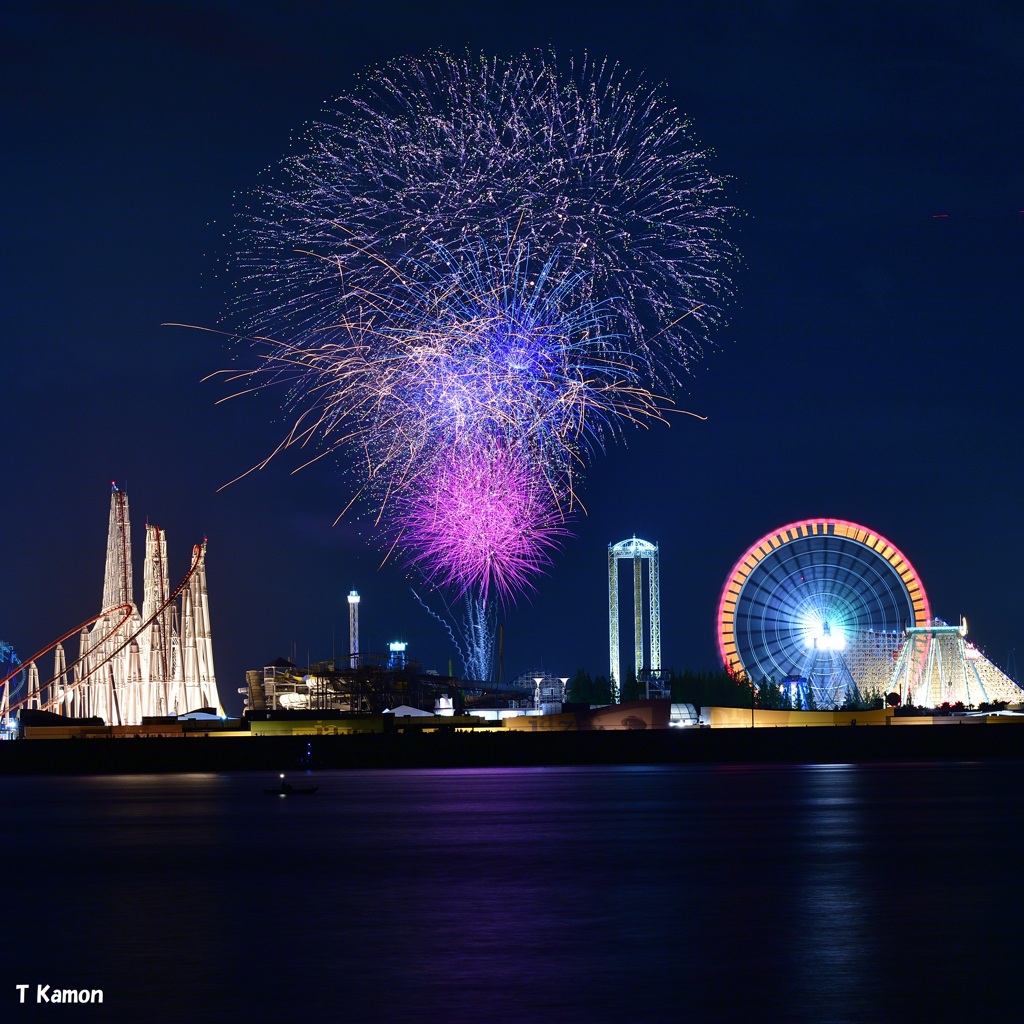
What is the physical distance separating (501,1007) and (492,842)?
17157 mm

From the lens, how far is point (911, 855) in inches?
1055

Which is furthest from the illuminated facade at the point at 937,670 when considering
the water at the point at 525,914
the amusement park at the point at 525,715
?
the water at the point at 525,914

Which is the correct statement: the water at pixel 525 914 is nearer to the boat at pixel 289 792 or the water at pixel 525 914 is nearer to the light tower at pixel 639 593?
the boat at pixel 289 792

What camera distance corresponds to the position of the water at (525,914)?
13.9 meters

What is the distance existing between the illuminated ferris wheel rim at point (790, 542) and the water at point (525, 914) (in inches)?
1967

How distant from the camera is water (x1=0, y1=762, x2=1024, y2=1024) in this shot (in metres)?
13.9

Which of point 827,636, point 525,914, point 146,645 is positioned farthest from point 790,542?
point 525,914

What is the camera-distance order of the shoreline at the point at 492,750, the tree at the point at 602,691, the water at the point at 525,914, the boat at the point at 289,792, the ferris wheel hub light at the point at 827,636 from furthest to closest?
1. the tree at the point at 602,691
2. the ferris wheel hub light at the point at 827,636
3. the shoreline at the point at 492,750
4. the boat at the point at 289,792
5. the water at the point at 525,914

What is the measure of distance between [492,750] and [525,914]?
221ft

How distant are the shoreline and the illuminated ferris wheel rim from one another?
7.11 m

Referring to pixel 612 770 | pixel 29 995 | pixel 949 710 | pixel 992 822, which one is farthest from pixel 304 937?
pixel 949 710

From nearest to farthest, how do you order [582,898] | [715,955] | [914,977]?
[914,977], [715,955], [582,898]

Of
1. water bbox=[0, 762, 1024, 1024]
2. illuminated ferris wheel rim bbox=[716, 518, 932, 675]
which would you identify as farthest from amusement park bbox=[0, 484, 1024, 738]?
water bbox=[0, 762, 1024, 1024]

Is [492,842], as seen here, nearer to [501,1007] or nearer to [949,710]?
[501,1007]
